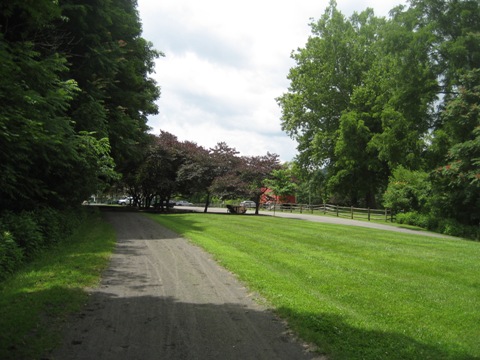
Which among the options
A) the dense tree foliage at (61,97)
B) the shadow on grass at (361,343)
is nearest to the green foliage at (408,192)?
the dense tree foliage at (61,97)

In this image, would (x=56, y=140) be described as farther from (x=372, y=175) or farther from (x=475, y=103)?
(x=372, y=175)

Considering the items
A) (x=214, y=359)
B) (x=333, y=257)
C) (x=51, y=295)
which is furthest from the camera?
(x=333, y=257)

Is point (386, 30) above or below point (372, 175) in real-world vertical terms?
above

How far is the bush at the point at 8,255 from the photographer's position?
7371 millimetres

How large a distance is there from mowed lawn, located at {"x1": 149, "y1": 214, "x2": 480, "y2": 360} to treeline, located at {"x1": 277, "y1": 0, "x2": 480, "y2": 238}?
30.3ft

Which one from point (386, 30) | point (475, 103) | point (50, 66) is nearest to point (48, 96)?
point (50, 66)

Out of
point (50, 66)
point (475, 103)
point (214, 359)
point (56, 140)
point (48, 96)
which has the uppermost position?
point (475, 103)

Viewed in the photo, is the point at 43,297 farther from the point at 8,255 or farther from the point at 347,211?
the point at 347,211

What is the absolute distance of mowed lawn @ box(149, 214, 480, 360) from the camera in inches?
185

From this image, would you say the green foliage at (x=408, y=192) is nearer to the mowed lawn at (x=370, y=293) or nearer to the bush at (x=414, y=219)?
the bush at (x=414, y=219)

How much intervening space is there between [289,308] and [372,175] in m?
35.1

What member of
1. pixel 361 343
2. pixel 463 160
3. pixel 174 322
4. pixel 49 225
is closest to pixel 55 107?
pixel 49 225

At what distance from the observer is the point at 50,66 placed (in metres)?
9.16

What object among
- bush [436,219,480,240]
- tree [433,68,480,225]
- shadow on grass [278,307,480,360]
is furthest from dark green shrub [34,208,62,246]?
bush [436,219,480,240]
